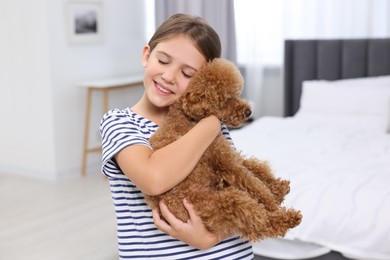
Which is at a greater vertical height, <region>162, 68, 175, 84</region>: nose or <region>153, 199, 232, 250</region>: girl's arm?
<region>162, 68, 175, 84</region>: nose

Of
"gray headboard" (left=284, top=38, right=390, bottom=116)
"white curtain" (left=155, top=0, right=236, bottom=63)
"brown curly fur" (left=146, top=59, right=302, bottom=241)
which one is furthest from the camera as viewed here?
"white curtain" (left=155, top=0, right=236, bottom=63)

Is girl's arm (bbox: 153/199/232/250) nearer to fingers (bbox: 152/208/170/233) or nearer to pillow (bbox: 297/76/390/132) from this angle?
fingers (bbox: 152/208/170/233)

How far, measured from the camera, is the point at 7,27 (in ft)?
15.1

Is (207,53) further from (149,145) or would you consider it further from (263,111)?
(263,111)

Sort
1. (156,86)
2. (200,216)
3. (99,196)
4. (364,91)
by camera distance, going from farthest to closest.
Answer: (99,196) → (364,91) → (156,86) → (200,216)

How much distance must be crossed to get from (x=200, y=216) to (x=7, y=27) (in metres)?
3.97

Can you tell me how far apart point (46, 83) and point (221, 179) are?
3.58 meters

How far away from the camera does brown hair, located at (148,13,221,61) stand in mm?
1222

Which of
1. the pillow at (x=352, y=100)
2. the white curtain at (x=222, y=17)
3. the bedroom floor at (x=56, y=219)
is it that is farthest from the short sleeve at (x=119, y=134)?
the white curtain at (x=222, y=17)

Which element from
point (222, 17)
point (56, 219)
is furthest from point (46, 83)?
point (222, 17)

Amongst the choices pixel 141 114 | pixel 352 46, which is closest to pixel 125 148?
pixel 141 114

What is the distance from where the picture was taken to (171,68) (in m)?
1.20

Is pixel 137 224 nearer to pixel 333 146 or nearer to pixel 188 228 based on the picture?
pixel 188 228

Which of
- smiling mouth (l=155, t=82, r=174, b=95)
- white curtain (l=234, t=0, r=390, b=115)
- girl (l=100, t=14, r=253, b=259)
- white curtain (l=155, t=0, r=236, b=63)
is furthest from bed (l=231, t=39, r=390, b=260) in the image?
smiling mouth (l=155, t=82, r=174, b=95)
